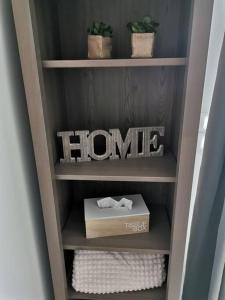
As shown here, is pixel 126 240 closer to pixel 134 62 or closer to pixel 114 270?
pixel 114 270

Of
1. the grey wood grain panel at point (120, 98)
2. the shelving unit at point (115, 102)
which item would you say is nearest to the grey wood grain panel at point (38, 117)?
the shelving unit at point (115, 102)

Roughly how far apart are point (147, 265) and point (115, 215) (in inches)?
11.6

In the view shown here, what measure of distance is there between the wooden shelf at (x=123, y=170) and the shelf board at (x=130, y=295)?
2.07 ft

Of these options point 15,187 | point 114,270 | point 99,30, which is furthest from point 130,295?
point 99,30

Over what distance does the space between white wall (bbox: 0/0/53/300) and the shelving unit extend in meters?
0.07

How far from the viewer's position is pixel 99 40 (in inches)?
32.3

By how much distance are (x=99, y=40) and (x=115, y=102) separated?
30cm

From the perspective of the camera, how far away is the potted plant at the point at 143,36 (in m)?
0.80

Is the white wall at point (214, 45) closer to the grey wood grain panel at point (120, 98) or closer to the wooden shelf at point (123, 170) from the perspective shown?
the grey wood grain panel at point (120, 98)

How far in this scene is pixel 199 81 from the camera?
0.74 metres

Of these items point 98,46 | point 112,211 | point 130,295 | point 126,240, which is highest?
point 98,46

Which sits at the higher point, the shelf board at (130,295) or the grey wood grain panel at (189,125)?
the grey wood grain panel at (189,125)

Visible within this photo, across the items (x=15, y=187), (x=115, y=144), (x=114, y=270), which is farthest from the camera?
(x=114, y=270)

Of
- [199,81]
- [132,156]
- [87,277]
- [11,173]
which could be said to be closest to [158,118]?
[132,156]
